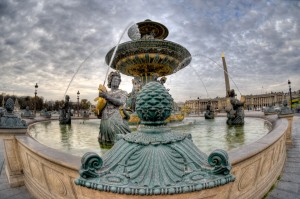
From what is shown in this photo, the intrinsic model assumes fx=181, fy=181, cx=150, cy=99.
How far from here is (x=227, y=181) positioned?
4.41 ft

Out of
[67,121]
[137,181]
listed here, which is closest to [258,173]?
[137,181]

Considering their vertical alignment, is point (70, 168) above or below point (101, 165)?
below

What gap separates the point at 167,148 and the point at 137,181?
0.37 meters

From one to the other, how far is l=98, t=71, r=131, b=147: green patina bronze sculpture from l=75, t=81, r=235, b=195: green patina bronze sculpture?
10.5 ft

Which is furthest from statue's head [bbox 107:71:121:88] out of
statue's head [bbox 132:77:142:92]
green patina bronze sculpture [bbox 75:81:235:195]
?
statue's head [bbox 132:77:142:92]

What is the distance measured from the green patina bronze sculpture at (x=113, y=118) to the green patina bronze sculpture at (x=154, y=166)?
319 centimetres

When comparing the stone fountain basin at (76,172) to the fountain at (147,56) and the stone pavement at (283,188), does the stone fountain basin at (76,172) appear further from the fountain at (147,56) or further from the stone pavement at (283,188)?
the fountain at (147,56)

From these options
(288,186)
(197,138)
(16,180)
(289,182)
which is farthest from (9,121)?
(289,182)

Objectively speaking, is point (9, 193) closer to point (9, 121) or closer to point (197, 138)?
point (9, 121)

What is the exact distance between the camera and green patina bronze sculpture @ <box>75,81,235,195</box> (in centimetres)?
128

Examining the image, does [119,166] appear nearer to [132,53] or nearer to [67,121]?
[132,53]

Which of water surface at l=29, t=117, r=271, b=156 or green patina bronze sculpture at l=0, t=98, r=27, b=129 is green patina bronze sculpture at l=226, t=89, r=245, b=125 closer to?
water surface at l=29, t=117, r=271, b=156

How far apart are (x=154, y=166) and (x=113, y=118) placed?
3.62m

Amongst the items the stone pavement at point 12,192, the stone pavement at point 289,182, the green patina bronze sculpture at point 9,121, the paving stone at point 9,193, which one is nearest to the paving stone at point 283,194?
the stone pavement at point 289,182
